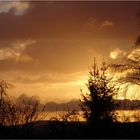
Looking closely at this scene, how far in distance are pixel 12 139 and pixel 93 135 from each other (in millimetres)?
3521

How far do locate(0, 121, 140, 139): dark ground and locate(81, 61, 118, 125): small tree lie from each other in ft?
22.1

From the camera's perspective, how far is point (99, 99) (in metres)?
36.4

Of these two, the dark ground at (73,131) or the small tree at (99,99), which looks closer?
the dark ground at (73,131)

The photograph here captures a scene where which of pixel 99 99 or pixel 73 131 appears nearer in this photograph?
pixel 73 131

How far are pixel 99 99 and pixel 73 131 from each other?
10.6 m

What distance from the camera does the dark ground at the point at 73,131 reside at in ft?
79.5

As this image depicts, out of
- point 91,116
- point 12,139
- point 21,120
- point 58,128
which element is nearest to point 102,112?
point 91,116

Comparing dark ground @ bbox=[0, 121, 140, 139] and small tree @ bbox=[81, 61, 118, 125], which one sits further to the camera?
small tree @ bbox=[81, 61, 118, 125]

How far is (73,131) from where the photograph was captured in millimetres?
25938

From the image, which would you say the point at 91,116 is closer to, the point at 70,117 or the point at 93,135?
the point at 70,117

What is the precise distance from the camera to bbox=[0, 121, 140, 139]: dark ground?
24.2 m

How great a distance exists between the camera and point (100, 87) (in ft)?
123

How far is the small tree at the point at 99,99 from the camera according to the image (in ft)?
114

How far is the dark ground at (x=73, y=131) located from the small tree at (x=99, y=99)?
6746 mm
